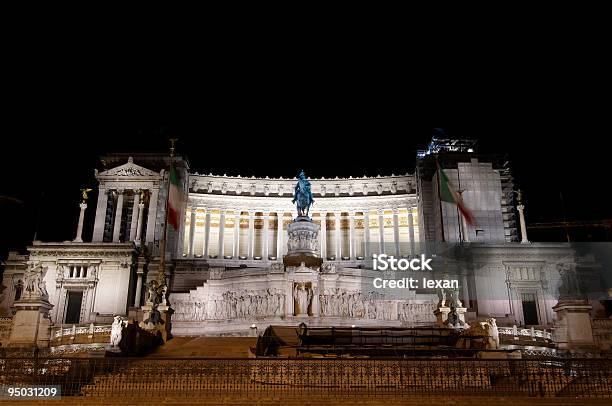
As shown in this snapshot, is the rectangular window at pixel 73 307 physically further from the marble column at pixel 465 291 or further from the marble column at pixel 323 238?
the marble column at pixel 465 291

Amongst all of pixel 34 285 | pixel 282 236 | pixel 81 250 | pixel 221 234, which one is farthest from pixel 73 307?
pixel 282 236

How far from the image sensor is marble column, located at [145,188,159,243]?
6462cm

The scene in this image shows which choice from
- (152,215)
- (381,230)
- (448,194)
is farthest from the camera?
(381,230)

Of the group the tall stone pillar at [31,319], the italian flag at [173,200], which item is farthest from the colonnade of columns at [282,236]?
the tall stone pillar at [31,319]

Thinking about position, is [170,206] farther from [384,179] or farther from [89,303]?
[384,179]

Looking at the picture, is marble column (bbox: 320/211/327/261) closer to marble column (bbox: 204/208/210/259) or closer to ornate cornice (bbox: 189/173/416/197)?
ornate cornice (bbox: 189/173/416/197)

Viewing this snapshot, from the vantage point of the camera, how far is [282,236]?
2923 inches

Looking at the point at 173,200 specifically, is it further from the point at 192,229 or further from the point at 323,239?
the point at 323,239

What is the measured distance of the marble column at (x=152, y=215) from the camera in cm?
6462

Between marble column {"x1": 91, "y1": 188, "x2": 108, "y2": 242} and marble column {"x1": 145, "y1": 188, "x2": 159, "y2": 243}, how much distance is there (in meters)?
5.87

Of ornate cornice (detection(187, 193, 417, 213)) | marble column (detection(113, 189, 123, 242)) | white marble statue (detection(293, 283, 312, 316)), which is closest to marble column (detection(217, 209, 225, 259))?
ornate cornice (detection(187, 193, 417, 213))

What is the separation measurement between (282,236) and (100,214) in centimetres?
2407

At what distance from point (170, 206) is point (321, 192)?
30.5 metres

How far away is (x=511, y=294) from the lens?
52094 millimetres
